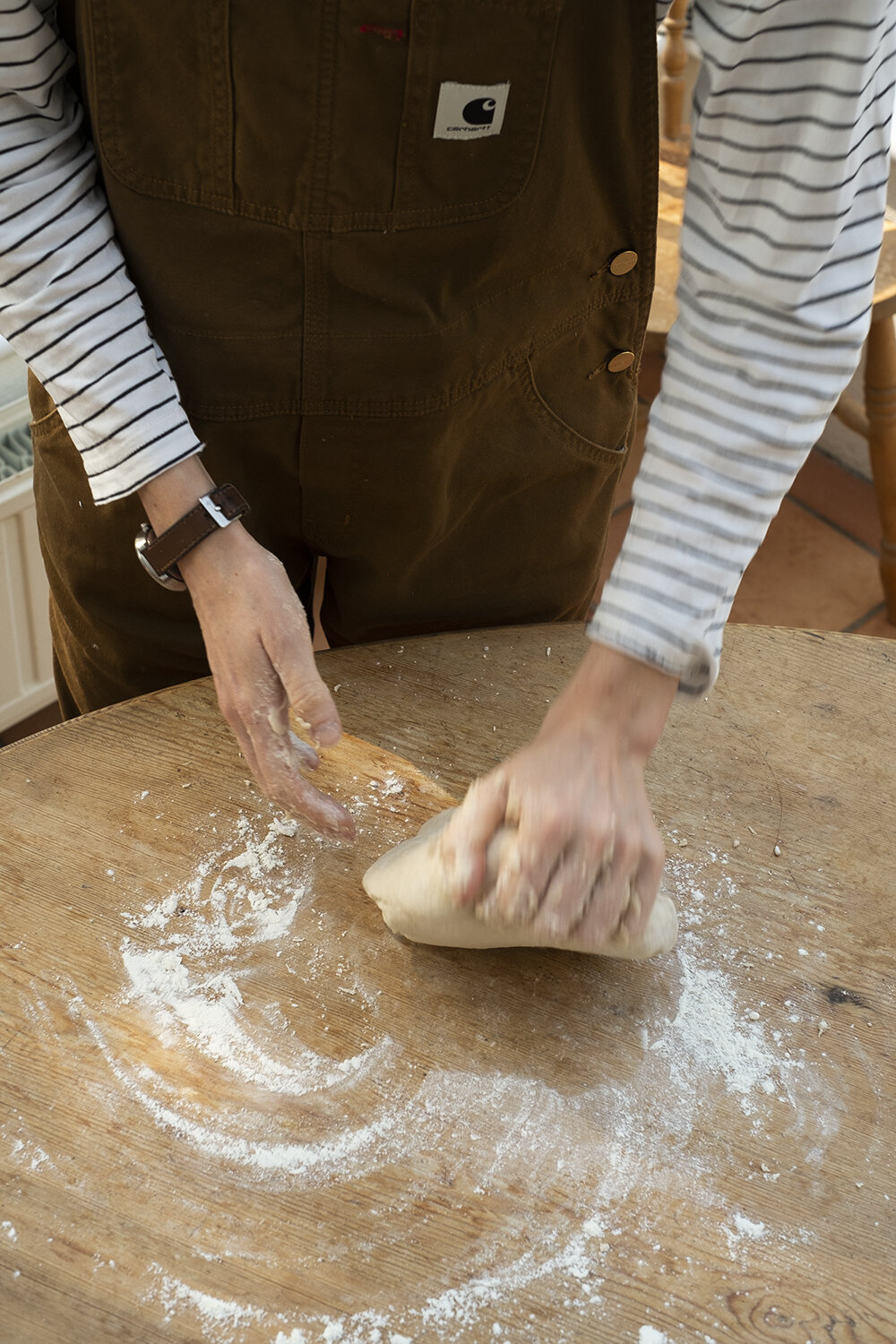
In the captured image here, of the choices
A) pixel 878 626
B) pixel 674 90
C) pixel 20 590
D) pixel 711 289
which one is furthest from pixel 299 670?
pixel 674 90

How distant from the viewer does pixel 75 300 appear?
0.77m

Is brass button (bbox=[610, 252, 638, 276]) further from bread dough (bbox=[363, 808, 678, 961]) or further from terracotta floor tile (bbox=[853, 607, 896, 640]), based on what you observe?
terracotta floor tile (bbox=[853, 607, 896, 640])

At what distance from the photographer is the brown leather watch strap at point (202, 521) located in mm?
792

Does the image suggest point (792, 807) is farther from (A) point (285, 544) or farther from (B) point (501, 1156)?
(A) point (285, 544)

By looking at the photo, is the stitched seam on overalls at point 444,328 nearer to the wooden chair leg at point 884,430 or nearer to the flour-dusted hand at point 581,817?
the flour-dusted hand at point 581,817

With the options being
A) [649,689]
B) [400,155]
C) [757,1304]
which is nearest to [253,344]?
[400,155]

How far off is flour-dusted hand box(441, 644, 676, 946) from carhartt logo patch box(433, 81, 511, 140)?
34 cm

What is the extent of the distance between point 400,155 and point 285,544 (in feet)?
1.16

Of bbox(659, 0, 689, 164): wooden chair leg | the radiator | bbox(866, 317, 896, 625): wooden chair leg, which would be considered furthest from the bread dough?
bbox(659, 0, 689, 164): wooden chair leg

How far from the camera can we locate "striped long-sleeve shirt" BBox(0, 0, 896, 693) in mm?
619

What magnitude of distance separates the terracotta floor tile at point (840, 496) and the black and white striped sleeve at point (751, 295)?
1.73 metres

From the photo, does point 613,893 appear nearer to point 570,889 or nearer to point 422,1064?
point 570,889

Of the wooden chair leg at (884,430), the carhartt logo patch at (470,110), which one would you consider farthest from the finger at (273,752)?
the wooden chair leg at (884,430)

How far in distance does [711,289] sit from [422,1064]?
534mm
